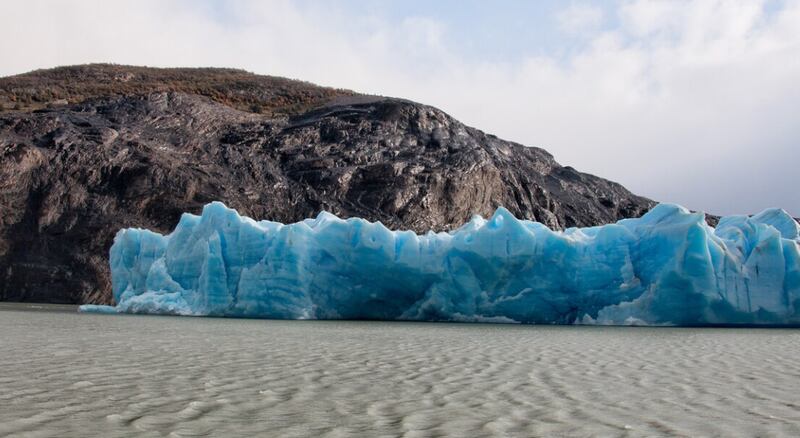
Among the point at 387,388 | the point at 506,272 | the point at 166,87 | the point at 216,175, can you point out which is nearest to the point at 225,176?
the point at 216,175

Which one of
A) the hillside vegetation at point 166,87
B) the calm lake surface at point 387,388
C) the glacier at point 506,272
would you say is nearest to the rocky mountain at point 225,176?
the hillside vegetation at point 166,87

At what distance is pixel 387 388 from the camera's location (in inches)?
197

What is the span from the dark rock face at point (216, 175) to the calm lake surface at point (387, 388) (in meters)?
21.3

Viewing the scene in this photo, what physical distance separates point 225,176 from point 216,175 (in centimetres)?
41

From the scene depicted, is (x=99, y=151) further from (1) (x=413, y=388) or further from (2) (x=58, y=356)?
(1) (x=413, y=388)

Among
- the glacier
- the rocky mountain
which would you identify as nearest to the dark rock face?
the rocky mountain

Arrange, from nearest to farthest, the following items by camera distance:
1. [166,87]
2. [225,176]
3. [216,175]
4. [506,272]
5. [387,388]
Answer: [387,388] < [506,272] < [216,175] < [225,176] < [166,87]

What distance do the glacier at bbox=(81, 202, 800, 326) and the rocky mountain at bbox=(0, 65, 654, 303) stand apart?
12421mm

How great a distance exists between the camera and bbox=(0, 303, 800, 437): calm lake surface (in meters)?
3.67

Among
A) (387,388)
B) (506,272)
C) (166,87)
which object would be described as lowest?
(387,388)

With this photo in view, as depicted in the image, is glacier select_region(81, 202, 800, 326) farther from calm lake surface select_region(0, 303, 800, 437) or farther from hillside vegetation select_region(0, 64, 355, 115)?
hillside vegetation select_region(0, 64, 355, 115)

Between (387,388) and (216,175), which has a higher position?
(216,175)

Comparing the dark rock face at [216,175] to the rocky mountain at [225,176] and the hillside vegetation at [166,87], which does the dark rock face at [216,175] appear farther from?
the hillside vegetation at [166,87]

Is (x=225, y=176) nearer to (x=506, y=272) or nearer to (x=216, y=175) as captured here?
(x=216, y=175)
